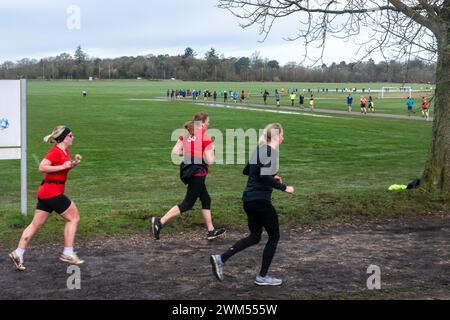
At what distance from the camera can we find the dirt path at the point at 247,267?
21.4ft

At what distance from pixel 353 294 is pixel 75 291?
10.0 ft

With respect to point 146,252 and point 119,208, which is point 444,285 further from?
point 119,208

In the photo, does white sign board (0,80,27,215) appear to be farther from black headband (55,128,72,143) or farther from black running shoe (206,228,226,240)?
black running shoe (206,228,226,240)

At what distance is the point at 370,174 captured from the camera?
18328mm

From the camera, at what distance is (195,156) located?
854cm

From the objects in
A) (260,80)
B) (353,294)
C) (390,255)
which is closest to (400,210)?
(390,255)

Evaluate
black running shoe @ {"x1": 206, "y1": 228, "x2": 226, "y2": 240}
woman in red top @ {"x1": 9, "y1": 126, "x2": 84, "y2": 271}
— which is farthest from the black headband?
black running shoe @ {"x1": 206, "y1": 228, "x2": 226, "y2": 240}

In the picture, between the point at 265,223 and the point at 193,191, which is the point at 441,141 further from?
the point at 265,223

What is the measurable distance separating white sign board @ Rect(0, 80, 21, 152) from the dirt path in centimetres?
207

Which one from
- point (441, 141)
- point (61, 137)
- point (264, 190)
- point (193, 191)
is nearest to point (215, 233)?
point (193, 191)

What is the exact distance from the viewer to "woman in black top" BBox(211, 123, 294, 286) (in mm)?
6668

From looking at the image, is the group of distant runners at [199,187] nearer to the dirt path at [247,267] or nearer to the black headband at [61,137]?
the black headband at [61,137]

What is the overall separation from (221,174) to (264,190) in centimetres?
1245
